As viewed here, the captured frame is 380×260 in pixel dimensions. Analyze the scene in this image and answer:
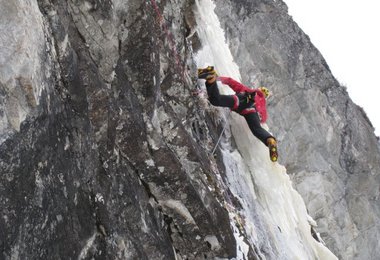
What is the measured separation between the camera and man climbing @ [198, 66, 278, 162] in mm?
9195

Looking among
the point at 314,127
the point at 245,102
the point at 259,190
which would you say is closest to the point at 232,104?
the point at 245,102

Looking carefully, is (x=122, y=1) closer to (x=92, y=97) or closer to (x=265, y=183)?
(x=92, y=97)

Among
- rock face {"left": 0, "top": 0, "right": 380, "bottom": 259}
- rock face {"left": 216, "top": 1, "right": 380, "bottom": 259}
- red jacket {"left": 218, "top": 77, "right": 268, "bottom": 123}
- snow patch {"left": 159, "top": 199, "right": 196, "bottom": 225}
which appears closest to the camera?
rock face {"left": 0, "top": 0, "right": 380, "bottom": 259}

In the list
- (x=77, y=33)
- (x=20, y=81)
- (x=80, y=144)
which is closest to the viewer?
(x=20, y=81)

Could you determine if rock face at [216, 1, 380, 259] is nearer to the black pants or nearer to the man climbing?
the man climbing

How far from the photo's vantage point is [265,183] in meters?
9.61

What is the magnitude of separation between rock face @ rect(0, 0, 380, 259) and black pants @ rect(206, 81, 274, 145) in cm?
31

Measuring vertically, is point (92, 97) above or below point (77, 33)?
below

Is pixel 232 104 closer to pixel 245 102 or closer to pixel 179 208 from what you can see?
pixel 245 102

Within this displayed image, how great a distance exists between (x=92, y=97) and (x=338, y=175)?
23505mm

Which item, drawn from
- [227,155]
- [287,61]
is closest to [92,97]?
[227,155]

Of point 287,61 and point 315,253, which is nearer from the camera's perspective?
point 315,253

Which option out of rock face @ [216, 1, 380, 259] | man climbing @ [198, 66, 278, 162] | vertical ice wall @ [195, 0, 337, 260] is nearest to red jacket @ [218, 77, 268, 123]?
man climbing @ [198, 66, 278, 162]

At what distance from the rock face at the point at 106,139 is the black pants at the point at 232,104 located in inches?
12.0
